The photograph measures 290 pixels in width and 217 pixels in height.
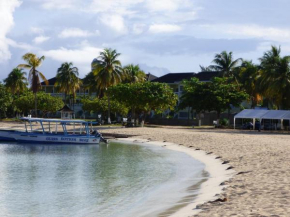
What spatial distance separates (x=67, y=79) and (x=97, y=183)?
7511 centimetres

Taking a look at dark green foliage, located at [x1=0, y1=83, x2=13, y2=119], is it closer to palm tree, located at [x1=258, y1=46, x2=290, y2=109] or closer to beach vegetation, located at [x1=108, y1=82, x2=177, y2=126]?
beach vegetation, located at [x1=108, y1=82, x2=177, y2=126]

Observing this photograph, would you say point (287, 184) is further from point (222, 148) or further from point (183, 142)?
point (183, 142)

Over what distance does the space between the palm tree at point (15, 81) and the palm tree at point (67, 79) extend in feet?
40.7

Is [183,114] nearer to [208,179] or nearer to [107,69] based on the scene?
[107,69]

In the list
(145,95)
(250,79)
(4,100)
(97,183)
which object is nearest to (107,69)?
(145,95)

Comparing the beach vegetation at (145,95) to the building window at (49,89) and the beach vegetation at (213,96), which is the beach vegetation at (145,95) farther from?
the building window at (49,89)

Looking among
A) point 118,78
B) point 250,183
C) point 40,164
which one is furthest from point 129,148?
point 118,78

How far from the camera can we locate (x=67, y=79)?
94.4 metres

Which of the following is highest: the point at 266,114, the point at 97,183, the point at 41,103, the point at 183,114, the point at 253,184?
the point at 41,103

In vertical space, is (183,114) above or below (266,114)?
above

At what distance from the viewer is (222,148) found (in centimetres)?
3441

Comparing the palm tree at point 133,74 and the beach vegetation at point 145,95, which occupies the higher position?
the palm tree at point 133,74

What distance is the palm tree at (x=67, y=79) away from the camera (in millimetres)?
94312

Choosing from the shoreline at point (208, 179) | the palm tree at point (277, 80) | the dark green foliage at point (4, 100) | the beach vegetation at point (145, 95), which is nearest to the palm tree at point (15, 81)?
the dark green foliage at point (4, 100)
